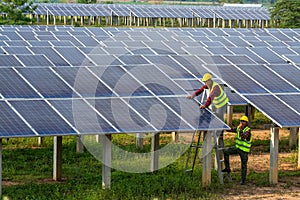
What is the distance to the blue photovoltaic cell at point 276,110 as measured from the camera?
2196cm

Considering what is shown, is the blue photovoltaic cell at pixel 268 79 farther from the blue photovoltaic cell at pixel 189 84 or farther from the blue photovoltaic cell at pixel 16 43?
the blue photovoltaic cell at pixel 16 43

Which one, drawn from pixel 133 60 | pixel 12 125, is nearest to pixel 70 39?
pixel 133 60

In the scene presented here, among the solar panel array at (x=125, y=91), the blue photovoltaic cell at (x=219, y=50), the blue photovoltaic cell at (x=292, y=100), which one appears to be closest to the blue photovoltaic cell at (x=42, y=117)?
the solar panel array at (x=125, y=91)

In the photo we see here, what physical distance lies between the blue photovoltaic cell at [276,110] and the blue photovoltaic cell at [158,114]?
9.28 ft

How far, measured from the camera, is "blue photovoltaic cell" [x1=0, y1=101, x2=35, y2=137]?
18.6 m

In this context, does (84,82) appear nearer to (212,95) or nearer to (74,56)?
(212,95)

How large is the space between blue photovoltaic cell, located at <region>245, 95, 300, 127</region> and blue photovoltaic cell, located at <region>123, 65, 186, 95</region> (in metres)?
2.40

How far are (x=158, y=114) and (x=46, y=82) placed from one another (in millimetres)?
3578

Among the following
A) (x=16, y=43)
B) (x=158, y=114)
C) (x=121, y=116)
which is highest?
(x=121, y=116)

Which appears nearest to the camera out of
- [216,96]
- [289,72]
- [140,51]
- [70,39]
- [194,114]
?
[194,114]

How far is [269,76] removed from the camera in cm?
2505

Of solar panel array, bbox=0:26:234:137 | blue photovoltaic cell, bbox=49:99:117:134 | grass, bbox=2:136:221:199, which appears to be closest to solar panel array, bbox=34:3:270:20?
grass, bbox=2:136:221:199

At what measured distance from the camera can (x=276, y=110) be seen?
73.9ft

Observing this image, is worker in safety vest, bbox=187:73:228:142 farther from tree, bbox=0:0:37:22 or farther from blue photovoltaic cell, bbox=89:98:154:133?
tree, bbox=0:0:37:22
